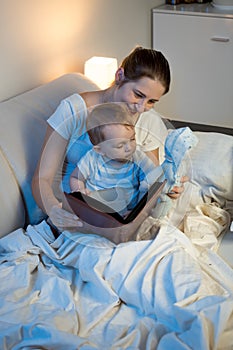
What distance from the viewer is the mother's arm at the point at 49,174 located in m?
1.60

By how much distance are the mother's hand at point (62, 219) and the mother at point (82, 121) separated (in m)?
0.02

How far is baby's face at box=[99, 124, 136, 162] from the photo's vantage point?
60.9 inches

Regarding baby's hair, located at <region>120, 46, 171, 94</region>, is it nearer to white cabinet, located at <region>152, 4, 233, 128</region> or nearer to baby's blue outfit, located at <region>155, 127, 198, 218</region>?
baby's blue outfit, located at <region>155, 127, 198, 218</region>

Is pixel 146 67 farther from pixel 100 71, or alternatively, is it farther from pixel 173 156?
pixel 100 71

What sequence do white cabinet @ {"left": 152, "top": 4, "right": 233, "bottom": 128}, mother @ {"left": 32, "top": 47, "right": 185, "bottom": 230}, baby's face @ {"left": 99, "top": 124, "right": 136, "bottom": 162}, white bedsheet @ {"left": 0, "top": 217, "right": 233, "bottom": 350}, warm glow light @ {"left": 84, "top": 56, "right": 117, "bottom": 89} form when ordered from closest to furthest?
white bedsheet @ {"left": 0, "top": 217, "right": 233, "bottom": 350}
baby's face @ {"left": 99, "top": 124, "right": 136, "bottom": 162}
mother @ {"left": 32, "top": 47, "right": 185, "bottom": 230}
warm glow light @ {"left": 84, "top": 56, "right": 117, "bottom": 89}
white cabinet @ {"left": 152, "top": 4, "right": 233, "bottom": 128}

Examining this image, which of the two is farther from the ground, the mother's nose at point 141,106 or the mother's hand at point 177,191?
the mother's nose at point 141,106

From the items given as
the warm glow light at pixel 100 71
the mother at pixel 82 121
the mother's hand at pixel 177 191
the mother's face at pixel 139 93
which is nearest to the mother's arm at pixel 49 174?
the mother at pixel 82 121

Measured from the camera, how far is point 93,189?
A: 159 centimetres

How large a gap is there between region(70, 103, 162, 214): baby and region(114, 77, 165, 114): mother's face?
0.14ft

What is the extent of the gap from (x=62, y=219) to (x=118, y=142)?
274mm

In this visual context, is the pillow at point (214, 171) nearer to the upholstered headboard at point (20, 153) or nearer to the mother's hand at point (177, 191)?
the mother's hand at point (177, 191)

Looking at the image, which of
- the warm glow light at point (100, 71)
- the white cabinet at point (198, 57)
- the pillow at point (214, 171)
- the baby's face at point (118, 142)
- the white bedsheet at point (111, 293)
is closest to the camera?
the white bedsheet at point (111, 293)

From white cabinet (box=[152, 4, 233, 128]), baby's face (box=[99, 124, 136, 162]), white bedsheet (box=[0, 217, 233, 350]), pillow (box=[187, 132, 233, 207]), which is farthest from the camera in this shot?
white cabinet (box=[152, 4, 233, 128])

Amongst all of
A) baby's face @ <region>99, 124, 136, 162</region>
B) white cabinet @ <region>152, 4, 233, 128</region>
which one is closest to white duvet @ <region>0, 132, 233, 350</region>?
baby's face @ <region>99, 124, 136, 162</region>
